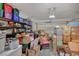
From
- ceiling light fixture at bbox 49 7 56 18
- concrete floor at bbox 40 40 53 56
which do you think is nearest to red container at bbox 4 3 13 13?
ceiling light fixture at bbox 49 7 56 18

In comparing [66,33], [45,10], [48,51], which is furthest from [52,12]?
[48,51]

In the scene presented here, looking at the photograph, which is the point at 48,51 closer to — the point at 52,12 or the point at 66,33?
the point at 66,33

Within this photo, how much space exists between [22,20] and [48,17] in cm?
37

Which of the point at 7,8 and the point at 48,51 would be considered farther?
the point at 48,51

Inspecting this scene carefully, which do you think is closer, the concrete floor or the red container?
the red container

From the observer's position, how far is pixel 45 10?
1.65 metres

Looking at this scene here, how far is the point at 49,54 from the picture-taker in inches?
65.5

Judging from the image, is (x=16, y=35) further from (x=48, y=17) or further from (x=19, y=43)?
(x=48, y=17)

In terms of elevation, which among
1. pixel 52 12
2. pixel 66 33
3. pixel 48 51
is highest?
pixel 52 12

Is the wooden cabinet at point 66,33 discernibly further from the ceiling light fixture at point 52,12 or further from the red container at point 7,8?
the red container at point 7,8

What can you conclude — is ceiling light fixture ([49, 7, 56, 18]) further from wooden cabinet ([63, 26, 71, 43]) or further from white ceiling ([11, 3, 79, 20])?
wooden cabinet ([63, 26, 71, 43])

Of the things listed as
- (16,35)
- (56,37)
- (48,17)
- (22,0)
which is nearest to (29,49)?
(16,35)

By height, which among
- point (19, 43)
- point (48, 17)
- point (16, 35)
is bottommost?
point (19, 43)

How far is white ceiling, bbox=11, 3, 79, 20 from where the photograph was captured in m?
1.63
